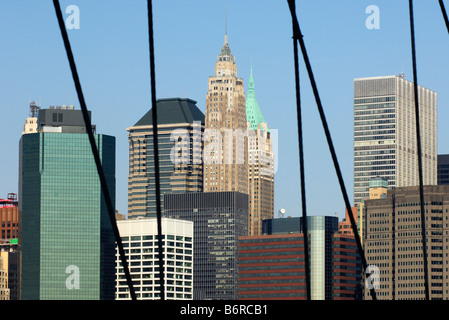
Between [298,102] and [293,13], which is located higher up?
[293,13]

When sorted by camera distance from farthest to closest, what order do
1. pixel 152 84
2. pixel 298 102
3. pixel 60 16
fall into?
pixel 298 102, pixel 152 84, pixel 60 16
